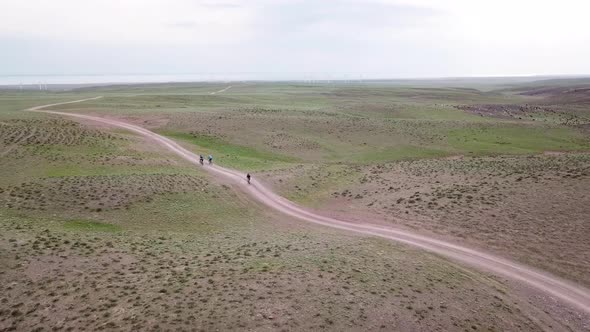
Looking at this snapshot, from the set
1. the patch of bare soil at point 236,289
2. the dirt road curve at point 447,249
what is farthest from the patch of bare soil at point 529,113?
the patch of bare soil at point 236,289

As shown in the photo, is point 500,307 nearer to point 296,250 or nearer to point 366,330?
point 366,330

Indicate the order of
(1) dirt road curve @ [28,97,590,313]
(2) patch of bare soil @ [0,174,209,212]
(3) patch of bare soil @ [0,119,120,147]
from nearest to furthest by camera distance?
(1) dirt road curve @ [28,97,590,313] → (2) patch of bare soil @ [0,174,209,212] → (3) patch of bare soil @ [0,119,120,147]

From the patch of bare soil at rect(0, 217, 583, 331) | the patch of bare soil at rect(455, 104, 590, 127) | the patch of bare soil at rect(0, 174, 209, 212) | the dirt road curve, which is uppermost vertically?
the patch of bare soil at rect(455, 104, 590, 127)

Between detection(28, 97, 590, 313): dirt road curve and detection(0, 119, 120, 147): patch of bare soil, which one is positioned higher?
detection(0, 119, 120, 147): patch of bare soil

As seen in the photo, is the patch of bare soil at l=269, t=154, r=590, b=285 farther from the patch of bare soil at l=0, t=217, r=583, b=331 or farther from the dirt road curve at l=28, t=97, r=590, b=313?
the patch of bare soil at l=0, t=217, r=583, b=331

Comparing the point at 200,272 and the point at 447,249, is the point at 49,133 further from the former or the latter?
the point at 447,249

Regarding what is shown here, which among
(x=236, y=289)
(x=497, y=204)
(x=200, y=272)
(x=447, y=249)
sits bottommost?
(x=447, y=249)

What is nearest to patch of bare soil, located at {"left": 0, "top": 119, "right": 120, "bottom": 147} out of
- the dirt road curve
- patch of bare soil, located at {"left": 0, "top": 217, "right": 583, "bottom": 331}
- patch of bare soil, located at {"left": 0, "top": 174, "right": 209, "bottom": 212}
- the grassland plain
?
the grassland plain

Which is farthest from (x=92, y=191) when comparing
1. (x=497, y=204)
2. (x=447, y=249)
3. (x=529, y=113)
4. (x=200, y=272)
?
(x=529, y=113)
